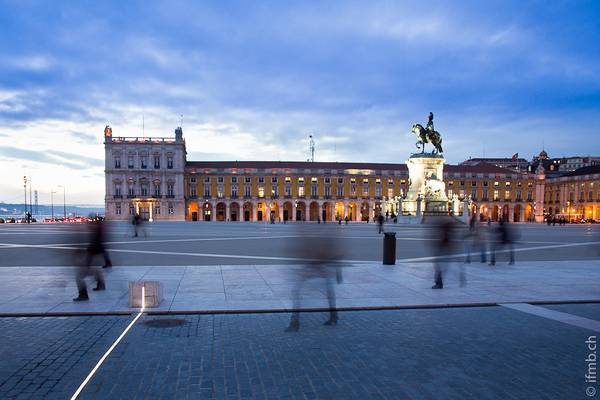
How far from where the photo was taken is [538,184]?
94.0 meters

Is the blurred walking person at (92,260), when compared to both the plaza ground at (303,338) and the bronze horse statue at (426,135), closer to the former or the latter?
the plaza ground at (303,338)

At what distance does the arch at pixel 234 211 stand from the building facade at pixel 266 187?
8.7 inches

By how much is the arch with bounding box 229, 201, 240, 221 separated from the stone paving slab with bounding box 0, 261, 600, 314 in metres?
77.2

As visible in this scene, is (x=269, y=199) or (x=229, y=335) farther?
(x=269, y=199)

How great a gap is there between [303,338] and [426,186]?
4783 centimetres

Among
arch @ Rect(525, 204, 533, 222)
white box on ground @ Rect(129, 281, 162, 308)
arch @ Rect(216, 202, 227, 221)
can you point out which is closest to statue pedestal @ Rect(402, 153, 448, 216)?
white box on ground @ Rect(129, 281, 162, 308)

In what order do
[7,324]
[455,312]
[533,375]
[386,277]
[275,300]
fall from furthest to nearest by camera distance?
1. [386,277]
2. [275,300]
3. [455,312]
4. [7,324]
5. [533,375]

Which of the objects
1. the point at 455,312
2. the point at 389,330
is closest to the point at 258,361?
the point at 389,330

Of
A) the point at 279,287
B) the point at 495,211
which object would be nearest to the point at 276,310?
the point at 279,287

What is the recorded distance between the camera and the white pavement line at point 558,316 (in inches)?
268

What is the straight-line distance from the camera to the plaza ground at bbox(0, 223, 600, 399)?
4.43m

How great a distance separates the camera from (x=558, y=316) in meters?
7.34

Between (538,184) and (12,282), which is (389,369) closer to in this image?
(12,282)

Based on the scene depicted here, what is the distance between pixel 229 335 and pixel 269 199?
81827 millimetres
